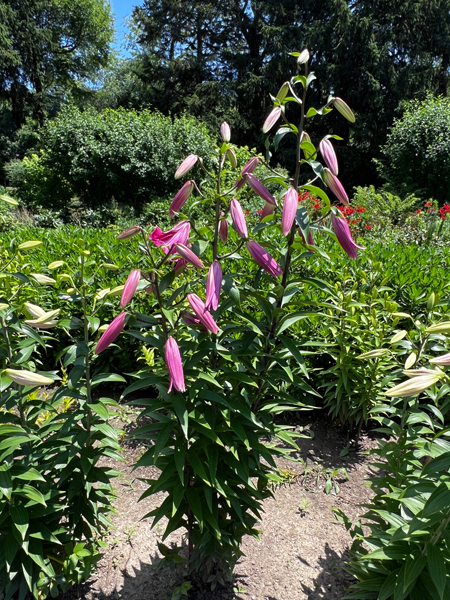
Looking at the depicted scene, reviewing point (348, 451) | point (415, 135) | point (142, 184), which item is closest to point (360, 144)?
point (415, 135)

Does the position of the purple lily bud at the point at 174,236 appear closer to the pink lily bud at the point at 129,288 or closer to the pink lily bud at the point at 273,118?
the pink lily bud at the point at 129,288

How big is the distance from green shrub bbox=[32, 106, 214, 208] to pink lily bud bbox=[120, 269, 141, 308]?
26.8ft

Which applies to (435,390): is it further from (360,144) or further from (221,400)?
(360,144)

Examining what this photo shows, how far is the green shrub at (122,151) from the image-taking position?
355 inches

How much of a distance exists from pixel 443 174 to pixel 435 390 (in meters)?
12.2

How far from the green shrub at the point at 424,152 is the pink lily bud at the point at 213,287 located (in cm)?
1152

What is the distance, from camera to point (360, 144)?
17562 mm

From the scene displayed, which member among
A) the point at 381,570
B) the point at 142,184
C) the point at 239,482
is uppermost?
the point at 142,184

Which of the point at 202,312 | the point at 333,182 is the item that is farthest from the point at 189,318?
the point at 333,182

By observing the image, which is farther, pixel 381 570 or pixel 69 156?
pixel 69 156

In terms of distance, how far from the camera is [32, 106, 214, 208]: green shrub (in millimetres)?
9023

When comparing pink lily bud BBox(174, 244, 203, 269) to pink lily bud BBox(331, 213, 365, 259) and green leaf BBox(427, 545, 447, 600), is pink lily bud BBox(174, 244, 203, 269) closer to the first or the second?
pink lily bud BBox(331, 213, 365, 259)

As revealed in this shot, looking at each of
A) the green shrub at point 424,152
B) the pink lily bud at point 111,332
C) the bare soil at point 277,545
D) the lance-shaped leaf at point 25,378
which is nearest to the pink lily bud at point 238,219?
the pink lily bud at point 111,332

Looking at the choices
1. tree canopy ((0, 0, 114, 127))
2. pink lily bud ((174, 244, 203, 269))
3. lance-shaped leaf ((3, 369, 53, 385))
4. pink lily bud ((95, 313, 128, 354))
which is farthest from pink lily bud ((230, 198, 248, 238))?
tree canopy ((0, 0, 114, 127))
